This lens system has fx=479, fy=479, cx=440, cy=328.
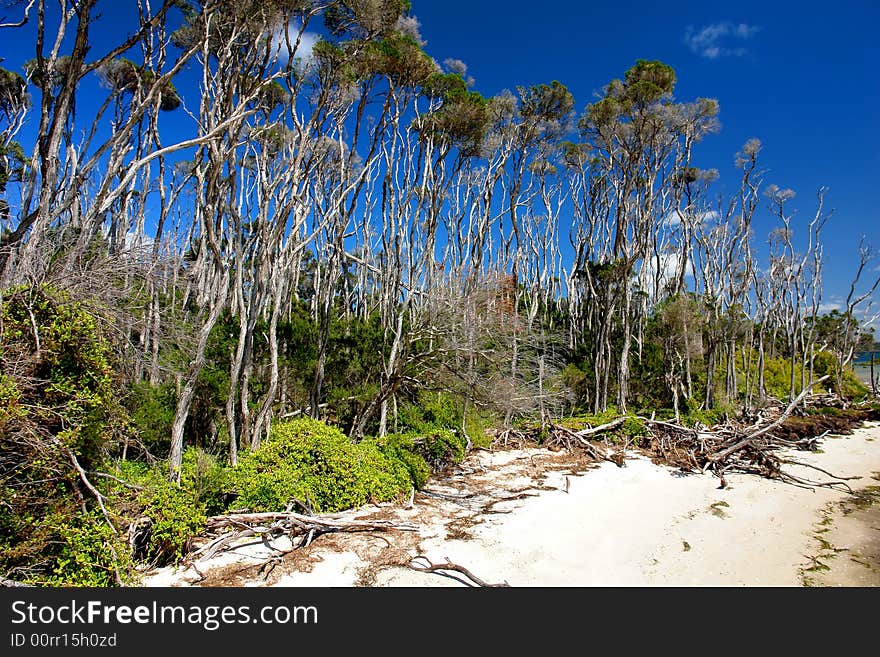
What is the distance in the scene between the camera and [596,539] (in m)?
6.15

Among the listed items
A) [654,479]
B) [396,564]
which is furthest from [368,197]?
[396,564]

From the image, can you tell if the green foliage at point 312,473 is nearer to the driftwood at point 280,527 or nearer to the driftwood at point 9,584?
the driftwood at point 280,527

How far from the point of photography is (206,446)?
31.8 feet

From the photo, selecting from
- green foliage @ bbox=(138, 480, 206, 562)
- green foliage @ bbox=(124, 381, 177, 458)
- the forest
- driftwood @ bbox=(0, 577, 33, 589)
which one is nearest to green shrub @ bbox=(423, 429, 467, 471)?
the forest

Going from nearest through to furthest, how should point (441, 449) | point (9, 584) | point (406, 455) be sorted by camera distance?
point (9, 584) → point (406, 455) → point (441, 449)

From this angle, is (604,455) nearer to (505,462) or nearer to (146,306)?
(505,462)

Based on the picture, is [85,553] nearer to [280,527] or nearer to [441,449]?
[280,527]

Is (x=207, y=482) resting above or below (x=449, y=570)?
above

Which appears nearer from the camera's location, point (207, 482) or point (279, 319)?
point (207, 482)

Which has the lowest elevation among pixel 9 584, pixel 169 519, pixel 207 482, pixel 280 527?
pixel 280 527

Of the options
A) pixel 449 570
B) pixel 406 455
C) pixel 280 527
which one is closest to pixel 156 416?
pixel 280 527

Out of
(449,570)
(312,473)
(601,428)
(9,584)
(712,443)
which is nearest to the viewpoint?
(9,584)

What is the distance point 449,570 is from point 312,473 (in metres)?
2.82

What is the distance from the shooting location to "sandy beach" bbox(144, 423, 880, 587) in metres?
4.93
